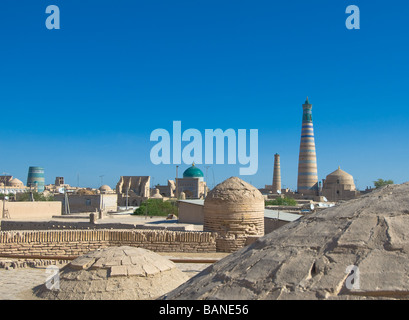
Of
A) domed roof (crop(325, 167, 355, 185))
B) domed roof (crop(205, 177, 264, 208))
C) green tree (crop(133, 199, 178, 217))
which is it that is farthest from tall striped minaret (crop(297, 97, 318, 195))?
domed roof (crop(205, 177, 264, 208))

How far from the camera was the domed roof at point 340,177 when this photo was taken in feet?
147

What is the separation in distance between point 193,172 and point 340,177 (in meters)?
16.6

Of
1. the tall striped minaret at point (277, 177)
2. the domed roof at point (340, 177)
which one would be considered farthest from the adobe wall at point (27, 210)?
the tall striped minaret at point (277, 177)

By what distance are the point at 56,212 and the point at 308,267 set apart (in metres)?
25.0

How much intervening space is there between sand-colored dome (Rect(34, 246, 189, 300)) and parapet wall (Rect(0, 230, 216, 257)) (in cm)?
359

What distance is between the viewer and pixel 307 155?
51.2 m

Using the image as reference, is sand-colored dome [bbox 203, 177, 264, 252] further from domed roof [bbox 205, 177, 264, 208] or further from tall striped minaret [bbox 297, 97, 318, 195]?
tall striped minaret [bbox 297, 97, 318, 195]

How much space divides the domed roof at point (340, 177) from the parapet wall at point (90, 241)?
36.2 metres

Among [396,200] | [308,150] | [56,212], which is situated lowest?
[56,212]

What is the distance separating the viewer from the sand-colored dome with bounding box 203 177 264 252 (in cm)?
1188
